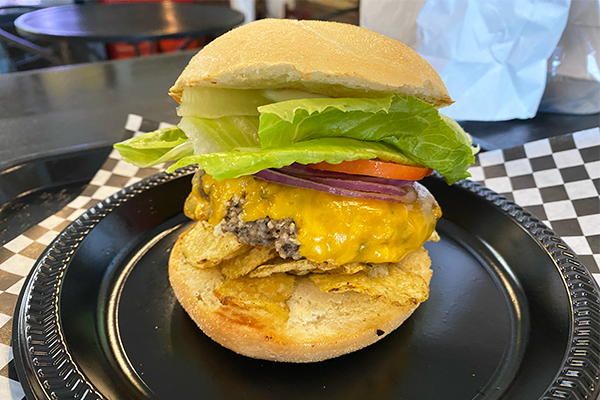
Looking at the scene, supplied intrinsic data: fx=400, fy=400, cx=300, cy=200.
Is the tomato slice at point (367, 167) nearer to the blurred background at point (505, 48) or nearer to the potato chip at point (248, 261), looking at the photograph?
the potato chip at point (248, 261)

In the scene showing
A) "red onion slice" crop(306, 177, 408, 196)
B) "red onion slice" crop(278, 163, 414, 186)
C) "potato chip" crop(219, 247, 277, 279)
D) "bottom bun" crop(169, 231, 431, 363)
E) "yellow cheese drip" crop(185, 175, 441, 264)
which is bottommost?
"bottom bun" crop(169, 231, 431, 363)

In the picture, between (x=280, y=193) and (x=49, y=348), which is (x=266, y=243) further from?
(x=49, y=348)

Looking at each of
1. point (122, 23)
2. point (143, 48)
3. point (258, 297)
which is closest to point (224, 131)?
point (258, 297)

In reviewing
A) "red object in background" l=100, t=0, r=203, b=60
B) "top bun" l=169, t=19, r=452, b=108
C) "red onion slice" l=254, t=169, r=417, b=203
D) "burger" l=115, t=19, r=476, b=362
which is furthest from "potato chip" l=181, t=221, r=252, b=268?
"red object in background" l=100, t=0, r=203, b=60

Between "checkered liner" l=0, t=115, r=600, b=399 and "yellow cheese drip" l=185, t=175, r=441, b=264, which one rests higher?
"yellow cheese drip" l=185, t=175, r=441, b=264

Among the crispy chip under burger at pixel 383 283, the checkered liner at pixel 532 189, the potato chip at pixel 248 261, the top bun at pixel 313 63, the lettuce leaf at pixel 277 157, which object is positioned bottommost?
the checkered liner at pixel 532 189

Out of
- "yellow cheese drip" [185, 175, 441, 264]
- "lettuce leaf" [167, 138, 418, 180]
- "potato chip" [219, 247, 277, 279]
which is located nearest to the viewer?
"lettuce leaf" [167, 138, 418, 180]

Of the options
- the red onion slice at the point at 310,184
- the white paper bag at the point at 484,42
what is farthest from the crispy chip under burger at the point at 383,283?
the white paper bag at the point at 484,42

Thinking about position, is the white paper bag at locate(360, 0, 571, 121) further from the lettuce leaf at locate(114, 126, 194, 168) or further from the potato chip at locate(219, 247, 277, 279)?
the potato chip at locate(219, 247, 277, 279)
